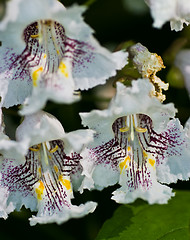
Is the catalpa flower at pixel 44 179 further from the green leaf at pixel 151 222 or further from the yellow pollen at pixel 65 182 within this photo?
the green leaf at pixel 151 222

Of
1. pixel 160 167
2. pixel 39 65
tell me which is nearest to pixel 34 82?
pixel 39 65

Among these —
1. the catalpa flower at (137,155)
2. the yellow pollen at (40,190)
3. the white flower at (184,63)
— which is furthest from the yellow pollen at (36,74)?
the white flower at (184,63)

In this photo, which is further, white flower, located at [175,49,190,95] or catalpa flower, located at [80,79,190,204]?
white flower, located at [175,49,190,95]

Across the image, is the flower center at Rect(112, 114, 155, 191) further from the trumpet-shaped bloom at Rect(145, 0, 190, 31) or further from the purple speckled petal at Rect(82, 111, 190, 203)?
the trumpet-shaped bloom at Rect(145, 0, 190, 31)

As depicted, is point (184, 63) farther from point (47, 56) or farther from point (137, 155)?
point (47, 56)

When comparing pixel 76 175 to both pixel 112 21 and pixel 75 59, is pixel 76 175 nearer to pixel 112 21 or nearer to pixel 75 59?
pixel 75 59

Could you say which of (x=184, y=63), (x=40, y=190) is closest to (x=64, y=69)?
(x=40, y=190)

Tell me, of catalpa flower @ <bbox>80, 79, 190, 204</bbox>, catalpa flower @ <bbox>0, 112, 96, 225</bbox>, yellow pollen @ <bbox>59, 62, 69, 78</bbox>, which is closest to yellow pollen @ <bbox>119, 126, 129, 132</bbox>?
catalpa flower @ <bbox>80, 79, 190, 204</bbox>
